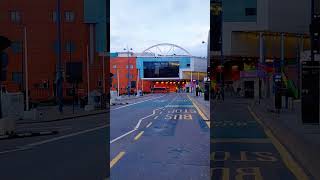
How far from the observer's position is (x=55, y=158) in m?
13.3

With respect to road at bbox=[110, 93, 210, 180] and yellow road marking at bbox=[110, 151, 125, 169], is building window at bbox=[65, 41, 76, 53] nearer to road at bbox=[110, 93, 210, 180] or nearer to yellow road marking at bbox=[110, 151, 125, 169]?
road at bbox=[110, 93, 210, 180]

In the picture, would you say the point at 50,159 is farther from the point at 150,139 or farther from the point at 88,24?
the point at 88,24

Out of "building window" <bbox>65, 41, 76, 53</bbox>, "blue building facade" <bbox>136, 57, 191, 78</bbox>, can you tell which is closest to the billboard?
"blue building facade" <bbox>136, 57, 191, 78</bbox>

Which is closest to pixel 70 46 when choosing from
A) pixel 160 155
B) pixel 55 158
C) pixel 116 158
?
pixel 55 158

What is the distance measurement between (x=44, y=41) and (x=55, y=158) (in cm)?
5572

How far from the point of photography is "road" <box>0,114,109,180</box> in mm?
10602

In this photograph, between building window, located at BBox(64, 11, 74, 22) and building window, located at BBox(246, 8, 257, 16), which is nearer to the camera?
building window, located at BBox(64, 11, 74, 22)

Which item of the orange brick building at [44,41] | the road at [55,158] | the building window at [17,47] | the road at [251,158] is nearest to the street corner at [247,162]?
the road at [251,158]

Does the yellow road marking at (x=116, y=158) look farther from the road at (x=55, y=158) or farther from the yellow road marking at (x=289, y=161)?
the yellow road marking at (x=289, y=161)

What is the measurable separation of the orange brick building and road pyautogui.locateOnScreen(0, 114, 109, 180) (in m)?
46.6

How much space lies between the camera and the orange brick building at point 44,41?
65.6 meters

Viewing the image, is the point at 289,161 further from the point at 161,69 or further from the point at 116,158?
the point at 161,69

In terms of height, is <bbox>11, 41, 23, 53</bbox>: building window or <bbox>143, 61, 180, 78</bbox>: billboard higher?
<bbox>11, 41, 23, 53</bbox>: building window

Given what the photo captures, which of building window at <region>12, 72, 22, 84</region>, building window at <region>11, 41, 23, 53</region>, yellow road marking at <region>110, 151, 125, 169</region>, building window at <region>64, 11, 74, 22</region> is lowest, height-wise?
yellow road marking at <region>110, 151, 125, 169</region>
